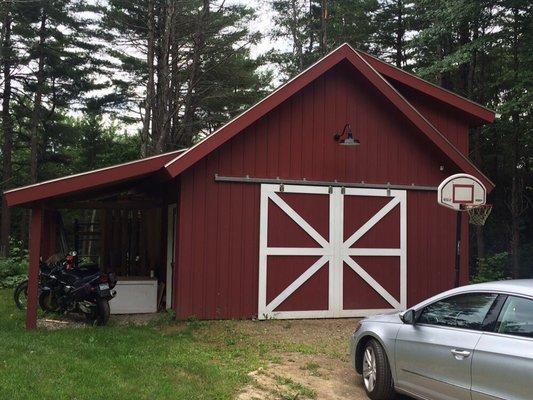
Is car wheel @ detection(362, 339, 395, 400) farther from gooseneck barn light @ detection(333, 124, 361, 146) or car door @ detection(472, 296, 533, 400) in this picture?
gooseneck barn light @ detection(333, 124, 361, 146)

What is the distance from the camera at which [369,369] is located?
5.95m

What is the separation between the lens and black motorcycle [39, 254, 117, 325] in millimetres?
9180

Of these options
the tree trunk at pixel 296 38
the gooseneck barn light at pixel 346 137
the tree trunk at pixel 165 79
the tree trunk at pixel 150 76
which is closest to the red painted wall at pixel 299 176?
the gooseneck barn light at pixel 346 137

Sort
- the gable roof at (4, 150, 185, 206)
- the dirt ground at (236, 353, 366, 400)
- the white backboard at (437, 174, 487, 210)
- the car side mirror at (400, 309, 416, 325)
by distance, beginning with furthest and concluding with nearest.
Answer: the gable roof at (4, 150, 185, 206)
the white backboard at (437, 174, 487, 210)
the dirt ground at (236, 353, 366, 400)
the car side mirror at (400, 309, 416, 325)

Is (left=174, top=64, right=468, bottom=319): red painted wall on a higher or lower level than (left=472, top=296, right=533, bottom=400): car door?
higher

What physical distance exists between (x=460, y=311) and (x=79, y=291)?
6.56 meters

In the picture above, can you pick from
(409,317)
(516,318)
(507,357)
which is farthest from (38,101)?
(507,357)

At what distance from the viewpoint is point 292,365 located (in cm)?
692

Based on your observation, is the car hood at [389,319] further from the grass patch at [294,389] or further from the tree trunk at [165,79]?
the tree trunk at [165,79]

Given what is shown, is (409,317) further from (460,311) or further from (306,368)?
(306,368)

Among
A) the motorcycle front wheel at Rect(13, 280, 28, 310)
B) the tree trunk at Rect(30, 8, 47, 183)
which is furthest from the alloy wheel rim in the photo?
the tree trunk at Rect(30, 8, 47, 183)

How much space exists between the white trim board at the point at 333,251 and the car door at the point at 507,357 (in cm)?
588

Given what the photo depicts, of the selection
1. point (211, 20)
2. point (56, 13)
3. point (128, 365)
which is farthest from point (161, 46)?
point (128, 365)

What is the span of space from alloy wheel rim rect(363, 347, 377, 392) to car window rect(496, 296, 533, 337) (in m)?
1.76
